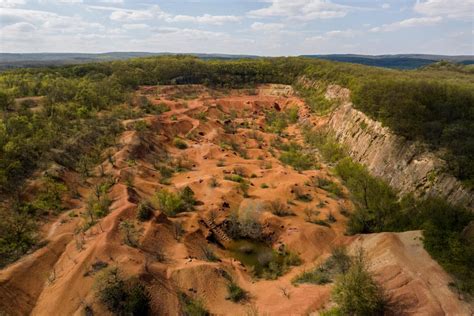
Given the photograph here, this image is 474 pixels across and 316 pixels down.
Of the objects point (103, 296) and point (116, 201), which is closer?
point (103, 296)

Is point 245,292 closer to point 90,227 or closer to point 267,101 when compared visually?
point 90,227

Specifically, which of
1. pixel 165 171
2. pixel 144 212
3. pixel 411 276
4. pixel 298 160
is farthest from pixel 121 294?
pixel 298 160

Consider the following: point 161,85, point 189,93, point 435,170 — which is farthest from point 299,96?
point 435,170

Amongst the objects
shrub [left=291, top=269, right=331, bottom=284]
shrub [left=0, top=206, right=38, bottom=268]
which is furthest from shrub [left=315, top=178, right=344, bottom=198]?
shrub [left=0, top=206, right=38, bottom=268]

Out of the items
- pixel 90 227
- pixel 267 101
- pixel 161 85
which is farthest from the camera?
pixel 161 85

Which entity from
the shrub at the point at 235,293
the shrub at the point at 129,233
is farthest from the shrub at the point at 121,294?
the shrub at the point at 235,293

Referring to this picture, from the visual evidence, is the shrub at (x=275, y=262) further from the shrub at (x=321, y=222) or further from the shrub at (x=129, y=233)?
the shrub at (x=129, y=233)

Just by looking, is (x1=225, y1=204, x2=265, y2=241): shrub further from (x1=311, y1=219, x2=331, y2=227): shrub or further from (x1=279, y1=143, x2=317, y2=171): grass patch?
(x1=279, y1=143, x2=317, y2=171): grass patch
